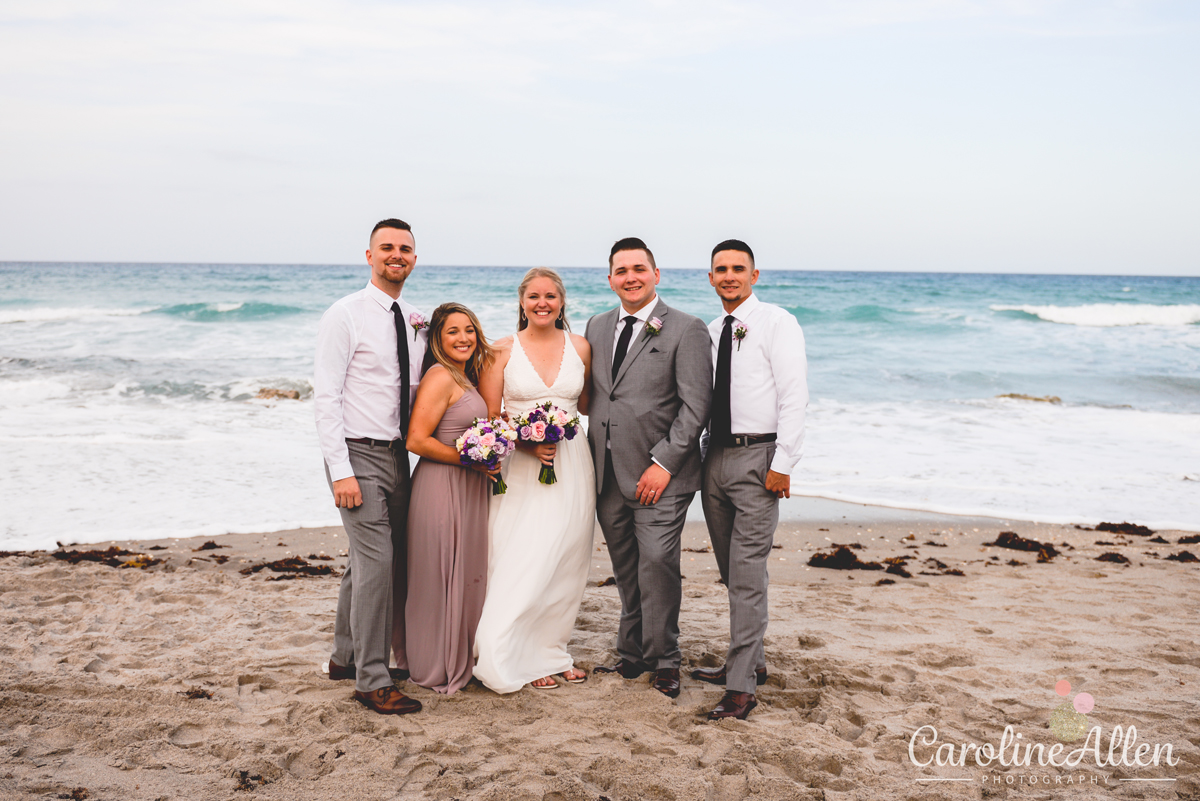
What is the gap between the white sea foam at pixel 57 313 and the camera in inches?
1128

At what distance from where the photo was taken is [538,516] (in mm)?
4480

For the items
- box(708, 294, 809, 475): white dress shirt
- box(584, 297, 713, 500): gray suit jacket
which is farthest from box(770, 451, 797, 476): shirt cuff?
box(584, 297, 713, 500): gray suit jacket

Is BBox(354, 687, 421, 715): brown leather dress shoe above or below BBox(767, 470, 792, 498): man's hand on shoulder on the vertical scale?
below

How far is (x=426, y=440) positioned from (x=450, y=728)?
1417 millimetres

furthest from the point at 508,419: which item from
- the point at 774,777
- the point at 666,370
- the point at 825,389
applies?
the point at 825,389

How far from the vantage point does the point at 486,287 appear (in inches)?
1781

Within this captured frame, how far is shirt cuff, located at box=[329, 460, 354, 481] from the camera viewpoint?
13.1 feet

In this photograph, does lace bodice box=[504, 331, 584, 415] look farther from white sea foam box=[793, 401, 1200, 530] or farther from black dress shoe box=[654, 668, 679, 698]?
white sea foam box=[793, 401, 1200, 530]

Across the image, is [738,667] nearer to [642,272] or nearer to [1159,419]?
[642,272]

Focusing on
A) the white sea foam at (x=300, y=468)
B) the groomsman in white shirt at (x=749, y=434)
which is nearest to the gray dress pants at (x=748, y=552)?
the groomsman in white shirt at (x=749, y=434)

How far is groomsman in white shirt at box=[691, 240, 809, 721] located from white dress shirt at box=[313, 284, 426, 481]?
5.60 feet

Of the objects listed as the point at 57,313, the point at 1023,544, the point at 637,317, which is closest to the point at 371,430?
the point at 637,317

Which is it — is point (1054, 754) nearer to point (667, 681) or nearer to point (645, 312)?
point (667, 681)

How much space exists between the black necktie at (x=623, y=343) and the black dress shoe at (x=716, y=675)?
1.77 m
